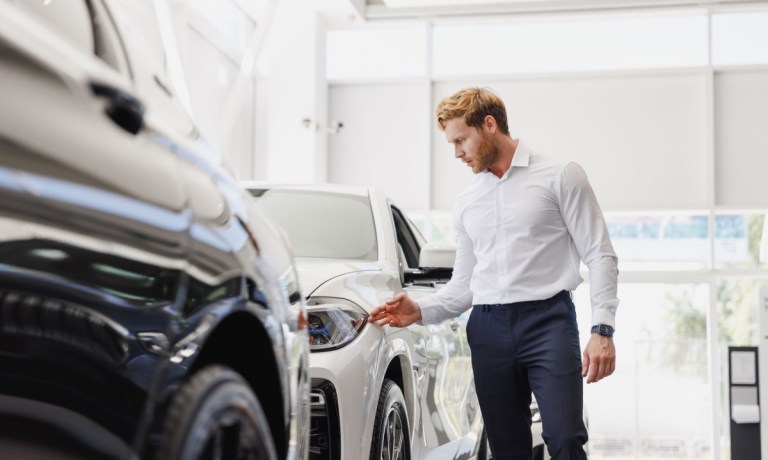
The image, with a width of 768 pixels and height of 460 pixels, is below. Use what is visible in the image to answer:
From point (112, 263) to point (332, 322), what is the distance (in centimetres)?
218

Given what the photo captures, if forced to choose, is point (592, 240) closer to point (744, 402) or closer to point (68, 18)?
point (68, 18)

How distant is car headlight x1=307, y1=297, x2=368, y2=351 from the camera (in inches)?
141

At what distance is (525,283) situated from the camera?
3623 mm

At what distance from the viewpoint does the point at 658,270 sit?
42.1 ft

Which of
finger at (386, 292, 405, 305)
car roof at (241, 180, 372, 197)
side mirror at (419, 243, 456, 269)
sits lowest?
finger at (386, 292, 405, 305)

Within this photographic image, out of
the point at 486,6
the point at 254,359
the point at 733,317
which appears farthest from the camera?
the point at 486,6

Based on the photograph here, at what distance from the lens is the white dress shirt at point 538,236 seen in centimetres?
358

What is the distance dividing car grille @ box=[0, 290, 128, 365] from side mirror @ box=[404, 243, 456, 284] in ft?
9.74

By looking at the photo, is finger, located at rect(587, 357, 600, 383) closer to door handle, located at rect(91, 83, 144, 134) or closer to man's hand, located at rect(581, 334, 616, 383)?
man's hand, located at rect(581, 334, 616, 383)

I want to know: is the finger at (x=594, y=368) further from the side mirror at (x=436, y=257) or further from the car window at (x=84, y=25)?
the car window at (x=84, y=25)

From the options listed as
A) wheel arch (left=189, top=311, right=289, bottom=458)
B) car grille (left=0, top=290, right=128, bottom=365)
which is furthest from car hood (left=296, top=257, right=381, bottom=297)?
car grille (left=0, top=290, right=128, bottom=365)

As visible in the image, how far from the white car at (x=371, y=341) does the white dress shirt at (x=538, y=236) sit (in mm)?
462

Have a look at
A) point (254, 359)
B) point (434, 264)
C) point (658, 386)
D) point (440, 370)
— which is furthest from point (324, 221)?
point (658, 386)

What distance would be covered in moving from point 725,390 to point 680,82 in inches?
147
